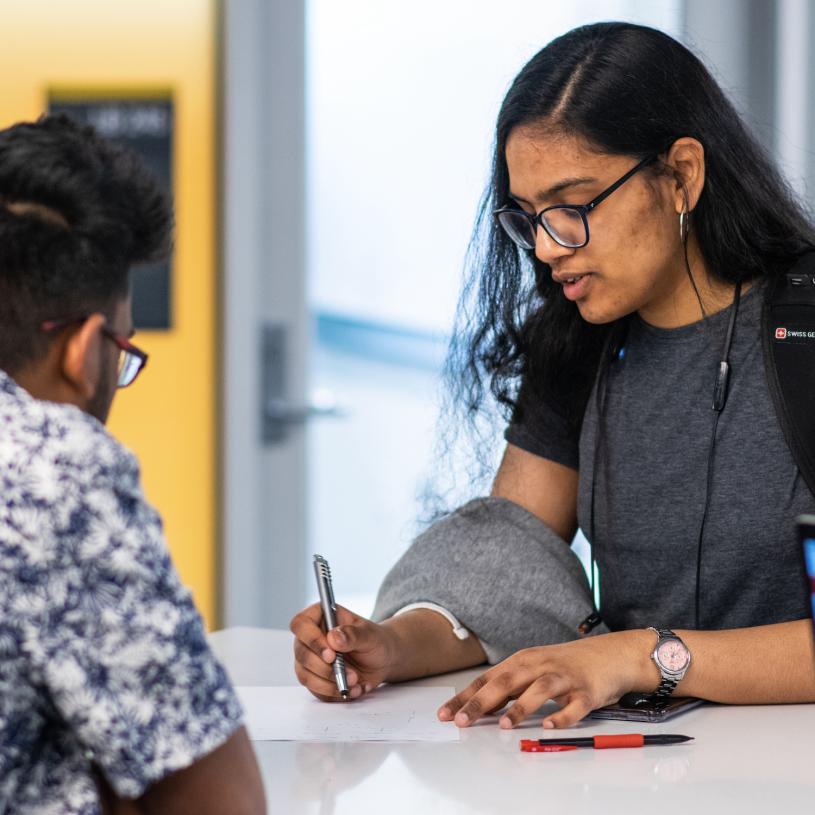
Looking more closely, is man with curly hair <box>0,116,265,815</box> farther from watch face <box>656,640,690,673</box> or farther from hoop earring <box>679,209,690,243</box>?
hoop earring <box>679,209,690,243</box>

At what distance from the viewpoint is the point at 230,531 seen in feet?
9.98

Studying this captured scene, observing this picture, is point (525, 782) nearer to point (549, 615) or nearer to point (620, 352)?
point (549, 615)

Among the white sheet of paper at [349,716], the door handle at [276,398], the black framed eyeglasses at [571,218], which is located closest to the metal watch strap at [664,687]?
the white sheet of paper at [349,716]

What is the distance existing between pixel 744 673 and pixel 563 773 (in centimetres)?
32

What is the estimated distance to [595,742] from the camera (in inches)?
46.9

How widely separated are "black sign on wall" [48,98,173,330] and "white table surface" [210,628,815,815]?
1974 millimetres

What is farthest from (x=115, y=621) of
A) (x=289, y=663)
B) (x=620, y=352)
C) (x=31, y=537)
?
(x=620, y=352)

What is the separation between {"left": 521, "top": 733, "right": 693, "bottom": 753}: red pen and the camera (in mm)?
1190

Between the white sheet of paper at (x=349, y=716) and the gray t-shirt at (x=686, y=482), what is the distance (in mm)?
357

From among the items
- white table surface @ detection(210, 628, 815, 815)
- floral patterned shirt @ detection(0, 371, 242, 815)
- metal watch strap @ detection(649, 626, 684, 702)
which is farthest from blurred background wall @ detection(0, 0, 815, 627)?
floral patterned shirt @ detection(0, 371, 242, 815)

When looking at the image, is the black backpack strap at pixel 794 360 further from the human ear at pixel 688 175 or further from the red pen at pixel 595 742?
the red pen at pixel 595 742

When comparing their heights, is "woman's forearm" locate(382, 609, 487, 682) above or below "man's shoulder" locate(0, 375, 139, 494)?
below

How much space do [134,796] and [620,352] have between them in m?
1.09

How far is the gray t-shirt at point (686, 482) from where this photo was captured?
1.54m
